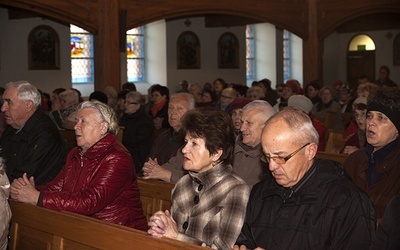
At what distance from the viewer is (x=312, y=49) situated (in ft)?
55.7

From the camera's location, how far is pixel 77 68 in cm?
1852

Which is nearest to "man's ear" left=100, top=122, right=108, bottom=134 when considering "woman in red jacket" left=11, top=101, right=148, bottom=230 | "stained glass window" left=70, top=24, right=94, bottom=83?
"woman in red jacket" left=11, top=101, right=148, bottom=230

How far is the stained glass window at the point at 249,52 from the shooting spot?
907 inches

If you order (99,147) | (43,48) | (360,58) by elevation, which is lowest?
(99,147)

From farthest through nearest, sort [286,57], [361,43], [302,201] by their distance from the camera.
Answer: [286,57], [361,43], [302,201]

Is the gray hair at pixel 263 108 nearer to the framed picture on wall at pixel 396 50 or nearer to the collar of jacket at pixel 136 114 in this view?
the collar of jacket at pixel 136 114

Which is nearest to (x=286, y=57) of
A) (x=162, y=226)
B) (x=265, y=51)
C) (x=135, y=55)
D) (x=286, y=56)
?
(x=286, y=56)

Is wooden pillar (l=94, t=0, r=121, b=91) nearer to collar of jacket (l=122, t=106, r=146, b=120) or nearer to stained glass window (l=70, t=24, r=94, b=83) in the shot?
collar of jacket (l=122, t=106, r=146, b=120)

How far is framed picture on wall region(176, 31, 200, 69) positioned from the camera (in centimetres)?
1994

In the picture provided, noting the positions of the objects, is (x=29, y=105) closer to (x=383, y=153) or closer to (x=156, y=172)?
(x=156, y=172)

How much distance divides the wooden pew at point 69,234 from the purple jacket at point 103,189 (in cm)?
18

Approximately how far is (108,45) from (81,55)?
5.57 meters

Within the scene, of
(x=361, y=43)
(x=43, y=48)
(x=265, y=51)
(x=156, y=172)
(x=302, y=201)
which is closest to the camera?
(x=302, y=201)

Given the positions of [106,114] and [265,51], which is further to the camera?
[265,51]
